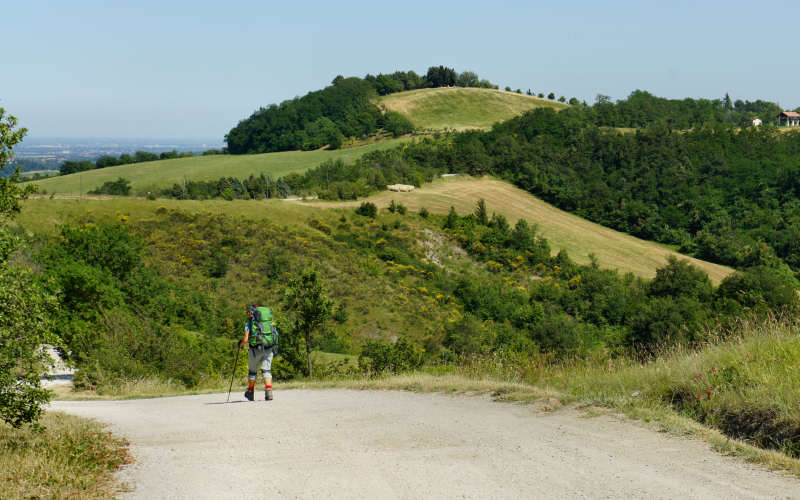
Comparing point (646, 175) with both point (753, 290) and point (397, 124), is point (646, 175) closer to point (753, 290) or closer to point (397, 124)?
point (397, 124)

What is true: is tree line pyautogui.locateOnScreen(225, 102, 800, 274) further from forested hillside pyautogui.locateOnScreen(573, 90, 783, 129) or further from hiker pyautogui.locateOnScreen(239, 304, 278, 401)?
hiker pyautogui.locateOnScreen(239, 304, 278, 401)

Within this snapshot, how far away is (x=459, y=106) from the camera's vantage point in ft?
506

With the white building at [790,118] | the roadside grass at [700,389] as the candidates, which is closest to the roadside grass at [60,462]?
the roadside grass at [700,389]

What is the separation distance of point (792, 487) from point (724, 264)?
8885 cm

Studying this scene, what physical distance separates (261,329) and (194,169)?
9748 cm

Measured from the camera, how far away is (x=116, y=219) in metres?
52.1

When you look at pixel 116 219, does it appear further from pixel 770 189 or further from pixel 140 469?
pixel 770 189

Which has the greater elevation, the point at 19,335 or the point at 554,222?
the point at 19,335

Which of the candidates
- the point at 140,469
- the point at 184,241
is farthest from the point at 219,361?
the point at 184,241

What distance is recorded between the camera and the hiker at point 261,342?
38.8 feet

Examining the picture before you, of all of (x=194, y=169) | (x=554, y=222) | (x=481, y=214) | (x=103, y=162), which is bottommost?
(x=554, y=222)

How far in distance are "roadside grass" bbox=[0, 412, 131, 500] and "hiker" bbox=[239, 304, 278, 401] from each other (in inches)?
156

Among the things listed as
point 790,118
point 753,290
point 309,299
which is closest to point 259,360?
point 309,299

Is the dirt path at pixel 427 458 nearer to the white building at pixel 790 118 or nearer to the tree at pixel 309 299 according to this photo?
the tree at pixel 309 299
